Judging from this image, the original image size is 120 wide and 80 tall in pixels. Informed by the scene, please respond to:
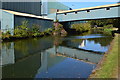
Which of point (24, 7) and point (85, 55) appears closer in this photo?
point (85, 55)

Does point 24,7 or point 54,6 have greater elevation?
point 54,6

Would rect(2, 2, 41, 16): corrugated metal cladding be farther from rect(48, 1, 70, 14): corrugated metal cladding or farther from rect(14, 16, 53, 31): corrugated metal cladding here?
rect(48, 1, 70, 14): corrugated metal cladding

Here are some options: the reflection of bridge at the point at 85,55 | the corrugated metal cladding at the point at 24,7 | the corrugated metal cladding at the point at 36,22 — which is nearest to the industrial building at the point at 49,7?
the corrugated metal cladding at the point at 24,7

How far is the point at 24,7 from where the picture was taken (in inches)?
1281

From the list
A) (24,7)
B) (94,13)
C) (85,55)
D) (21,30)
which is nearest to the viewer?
(85,55)

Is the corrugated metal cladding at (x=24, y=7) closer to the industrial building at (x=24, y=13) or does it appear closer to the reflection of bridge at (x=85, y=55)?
the industrial building at (x=24, y=13)

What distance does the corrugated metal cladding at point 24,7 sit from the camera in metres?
27.3

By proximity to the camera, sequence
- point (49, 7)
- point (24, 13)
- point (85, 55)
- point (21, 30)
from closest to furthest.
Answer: point (85, 55)
point (21, 30)
point (24, 13)
point (49, 7)

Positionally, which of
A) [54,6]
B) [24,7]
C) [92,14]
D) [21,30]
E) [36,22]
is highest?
[54,6]

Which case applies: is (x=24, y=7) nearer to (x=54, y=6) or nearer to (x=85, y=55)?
(x=54, y=6)

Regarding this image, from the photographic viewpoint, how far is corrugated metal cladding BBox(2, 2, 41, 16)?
27306 millimetres

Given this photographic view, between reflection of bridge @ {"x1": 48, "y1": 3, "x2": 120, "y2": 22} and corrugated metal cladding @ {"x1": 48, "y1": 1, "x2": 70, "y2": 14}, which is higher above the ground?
corrugated metal cladding @ {"x1": 48, "y1": 1, "x2": 70, "y2": 14}

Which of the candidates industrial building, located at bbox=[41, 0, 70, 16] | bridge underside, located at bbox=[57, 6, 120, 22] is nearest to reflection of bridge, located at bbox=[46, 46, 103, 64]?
bridge underside, located at bbox=[57, 6, 120, 22]

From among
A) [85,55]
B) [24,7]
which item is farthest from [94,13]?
[85,55]
